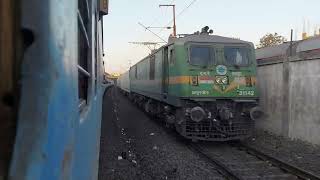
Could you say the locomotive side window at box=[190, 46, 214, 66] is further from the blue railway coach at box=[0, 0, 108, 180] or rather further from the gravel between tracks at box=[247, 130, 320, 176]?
the blue railway coach at box=[0, 0, 108, 180]

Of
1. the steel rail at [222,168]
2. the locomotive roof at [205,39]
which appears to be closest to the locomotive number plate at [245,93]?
the locomotive roof at [205,39]

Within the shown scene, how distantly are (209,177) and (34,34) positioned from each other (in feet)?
25.8

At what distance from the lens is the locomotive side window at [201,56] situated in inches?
501

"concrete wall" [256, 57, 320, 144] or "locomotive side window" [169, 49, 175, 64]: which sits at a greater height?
"locomotive side window" [169, 49, 175, 64]

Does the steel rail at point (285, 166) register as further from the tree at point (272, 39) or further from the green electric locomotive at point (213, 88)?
the tree at point (272, 39)

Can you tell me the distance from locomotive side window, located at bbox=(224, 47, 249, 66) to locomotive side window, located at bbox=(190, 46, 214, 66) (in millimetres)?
456

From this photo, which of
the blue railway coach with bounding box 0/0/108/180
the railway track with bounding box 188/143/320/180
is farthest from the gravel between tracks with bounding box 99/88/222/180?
the blue railway coach with bounding box 0/0/108/180

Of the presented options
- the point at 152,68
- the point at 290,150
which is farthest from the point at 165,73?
the point at 290,150

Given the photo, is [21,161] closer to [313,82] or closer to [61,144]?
[61,144]

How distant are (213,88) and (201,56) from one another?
97 cm

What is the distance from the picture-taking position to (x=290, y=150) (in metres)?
11.2

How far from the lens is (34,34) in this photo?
107 cm

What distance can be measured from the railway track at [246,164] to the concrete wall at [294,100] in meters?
1.47

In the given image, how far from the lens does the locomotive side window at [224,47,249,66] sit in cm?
1291
